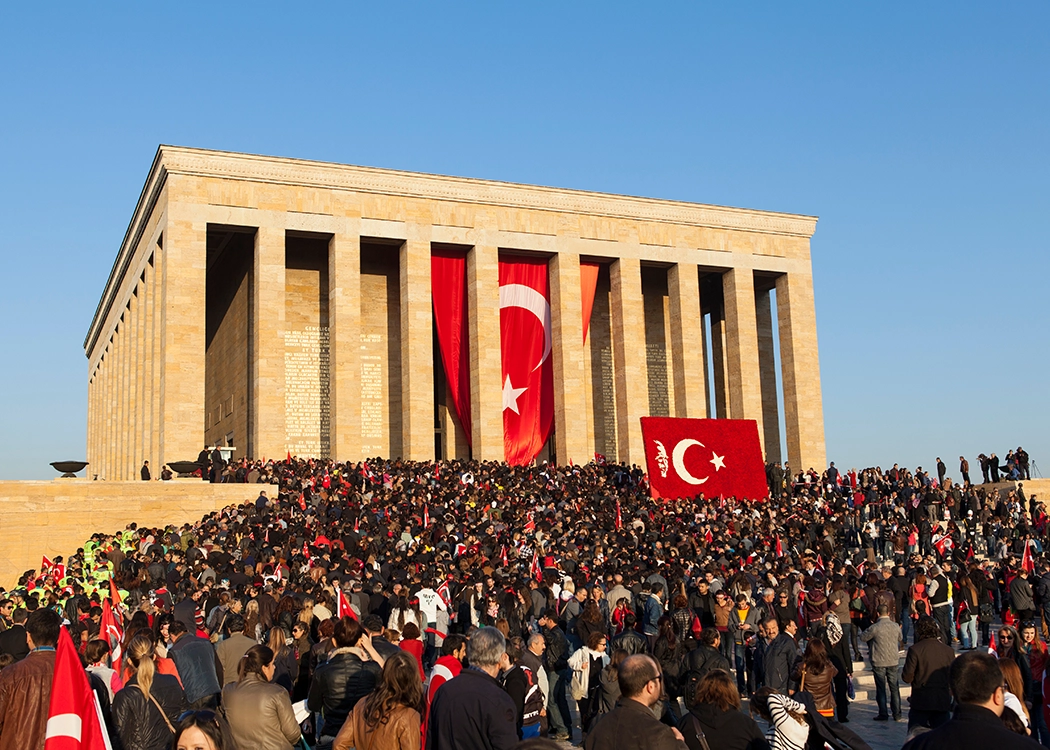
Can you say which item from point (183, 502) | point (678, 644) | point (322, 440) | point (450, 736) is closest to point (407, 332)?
point (322, 440)

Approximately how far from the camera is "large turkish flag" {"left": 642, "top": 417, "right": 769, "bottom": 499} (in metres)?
27.8

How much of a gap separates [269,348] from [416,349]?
16.7ft

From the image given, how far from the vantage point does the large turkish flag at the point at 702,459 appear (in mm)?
27797

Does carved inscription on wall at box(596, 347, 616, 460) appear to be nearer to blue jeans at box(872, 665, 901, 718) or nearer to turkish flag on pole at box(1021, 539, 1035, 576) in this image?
turkish flag on pole at box(1021, 539, 1035, 576)

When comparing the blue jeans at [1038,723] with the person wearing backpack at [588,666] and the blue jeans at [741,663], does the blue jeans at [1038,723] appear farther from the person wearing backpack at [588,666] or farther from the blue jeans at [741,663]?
the person wearing backpack at [588,666]

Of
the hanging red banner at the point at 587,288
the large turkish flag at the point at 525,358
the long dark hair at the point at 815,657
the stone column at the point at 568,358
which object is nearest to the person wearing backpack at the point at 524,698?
the long dark hair at the point at 815,657

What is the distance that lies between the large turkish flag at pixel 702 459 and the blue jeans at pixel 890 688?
1587 cm

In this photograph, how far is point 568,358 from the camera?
39000 millimetres

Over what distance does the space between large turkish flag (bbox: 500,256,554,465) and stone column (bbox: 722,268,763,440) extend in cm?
766

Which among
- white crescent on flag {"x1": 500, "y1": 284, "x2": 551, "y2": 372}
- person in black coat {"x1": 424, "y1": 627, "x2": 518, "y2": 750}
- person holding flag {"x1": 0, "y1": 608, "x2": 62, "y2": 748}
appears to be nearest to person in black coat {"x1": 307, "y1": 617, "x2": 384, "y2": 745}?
person in black coat {"x1": 424, "y1": 627, "x2": 518, "y2": 750}

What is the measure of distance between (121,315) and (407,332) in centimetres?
1875

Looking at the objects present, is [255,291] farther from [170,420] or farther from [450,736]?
[450,736]

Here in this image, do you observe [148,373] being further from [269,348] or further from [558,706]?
[558,706]

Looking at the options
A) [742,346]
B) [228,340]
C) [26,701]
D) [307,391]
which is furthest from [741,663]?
[228,340]
